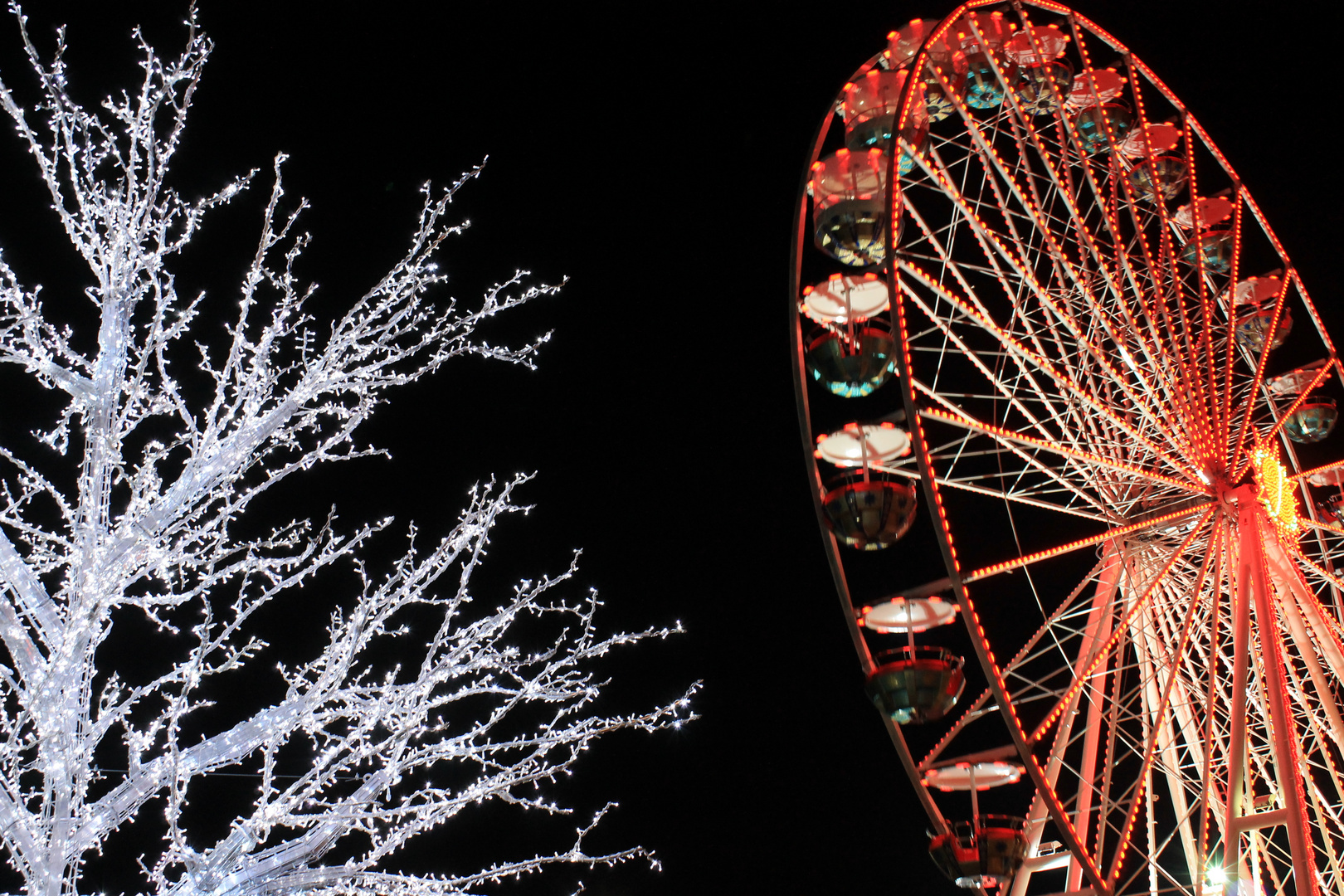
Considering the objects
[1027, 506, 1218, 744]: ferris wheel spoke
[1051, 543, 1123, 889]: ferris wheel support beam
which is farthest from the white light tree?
[1051, 543, 1123, 889]: ferris wheel support beam

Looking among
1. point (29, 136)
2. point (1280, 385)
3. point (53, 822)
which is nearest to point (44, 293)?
point (29, 136)

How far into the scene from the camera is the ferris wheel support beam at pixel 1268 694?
7.75 metres

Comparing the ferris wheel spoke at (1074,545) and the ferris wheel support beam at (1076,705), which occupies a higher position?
the ferris wheel spoke at (1074,545)

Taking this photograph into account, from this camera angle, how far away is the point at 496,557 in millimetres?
19266

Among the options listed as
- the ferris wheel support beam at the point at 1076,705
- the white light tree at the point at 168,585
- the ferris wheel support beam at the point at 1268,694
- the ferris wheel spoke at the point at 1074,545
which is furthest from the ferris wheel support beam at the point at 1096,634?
the white light tree at the point at 168,585

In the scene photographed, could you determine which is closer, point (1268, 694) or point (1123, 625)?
point (1268, 694)

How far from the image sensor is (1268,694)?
880cm

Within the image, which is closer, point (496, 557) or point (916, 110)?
point (916, 110)

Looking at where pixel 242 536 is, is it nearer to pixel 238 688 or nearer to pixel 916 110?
pixel 238 688

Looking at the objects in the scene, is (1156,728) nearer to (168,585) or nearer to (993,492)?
(993,492)

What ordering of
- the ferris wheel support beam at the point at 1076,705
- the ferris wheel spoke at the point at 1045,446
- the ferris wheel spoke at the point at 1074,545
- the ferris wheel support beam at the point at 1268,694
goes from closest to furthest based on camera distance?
the ferris wheel support beam at the point at 1268,694
the ferris wheel spoke at the point at 1074,545
the ferris wheel spoke at the point at 1045,446
the ferris wheel support beam at the point at 1076,705

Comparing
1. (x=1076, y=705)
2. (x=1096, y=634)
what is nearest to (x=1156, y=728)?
(x=1076, y=705)

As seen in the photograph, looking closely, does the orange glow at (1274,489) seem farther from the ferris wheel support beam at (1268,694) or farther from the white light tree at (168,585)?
the white light tree at (168,585)

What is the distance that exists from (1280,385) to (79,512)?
1317 centimetres
